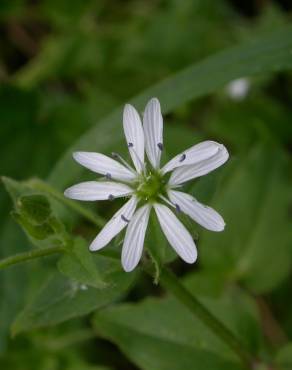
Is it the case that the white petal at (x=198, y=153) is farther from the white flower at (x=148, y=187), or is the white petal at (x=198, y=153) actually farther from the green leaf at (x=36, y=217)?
the green leaf at (x=36, y=217)

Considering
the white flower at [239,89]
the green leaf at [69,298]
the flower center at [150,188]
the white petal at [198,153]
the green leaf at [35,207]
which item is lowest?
the white flower at [239,89]

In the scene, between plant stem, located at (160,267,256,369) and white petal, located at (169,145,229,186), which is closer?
white petal, located at (169,145,229,186)

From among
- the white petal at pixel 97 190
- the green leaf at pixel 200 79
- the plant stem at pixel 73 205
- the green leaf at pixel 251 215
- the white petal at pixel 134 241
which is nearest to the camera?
the white petal at pixel 134 241

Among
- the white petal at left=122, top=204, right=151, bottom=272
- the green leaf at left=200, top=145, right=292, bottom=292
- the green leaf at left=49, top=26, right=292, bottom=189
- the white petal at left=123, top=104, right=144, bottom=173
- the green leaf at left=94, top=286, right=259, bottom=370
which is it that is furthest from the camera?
the green leaf at left=200, top=145, right=292, bottom=292

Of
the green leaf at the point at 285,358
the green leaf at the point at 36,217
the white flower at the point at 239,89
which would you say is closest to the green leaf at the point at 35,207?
the green leaf at the point at 36,217

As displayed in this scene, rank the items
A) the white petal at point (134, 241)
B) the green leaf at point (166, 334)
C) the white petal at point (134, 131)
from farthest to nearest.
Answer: the green leaf at point (166, 334) < the white petal at point (134, 131) < the white petal at point (134, 241)

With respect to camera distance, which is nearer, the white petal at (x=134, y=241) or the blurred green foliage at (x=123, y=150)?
the white petal at (x=134, y=241)

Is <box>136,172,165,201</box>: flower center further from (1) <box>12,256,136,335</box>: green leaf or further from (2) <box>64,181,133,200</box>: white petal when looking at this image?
(1) <box>12,256,136,335</box>: green leaf

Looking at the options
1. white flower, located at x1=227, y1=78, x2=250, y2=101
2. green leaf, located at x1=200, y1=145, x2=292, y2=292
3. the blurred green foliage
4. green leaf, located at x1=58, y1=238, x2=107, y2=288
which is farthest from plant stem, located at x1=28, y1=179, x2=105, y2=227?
white flower, located at x1=227, y1=78, x2=250, y2=101

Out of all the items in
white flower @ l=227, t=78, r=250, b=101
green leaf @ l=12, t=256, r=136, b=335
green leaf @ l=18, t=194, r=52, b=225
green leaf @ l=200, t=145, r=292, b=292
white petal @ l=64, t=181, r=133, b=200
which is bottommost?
green leaf @ l=200, t=145, r=292, b=292
